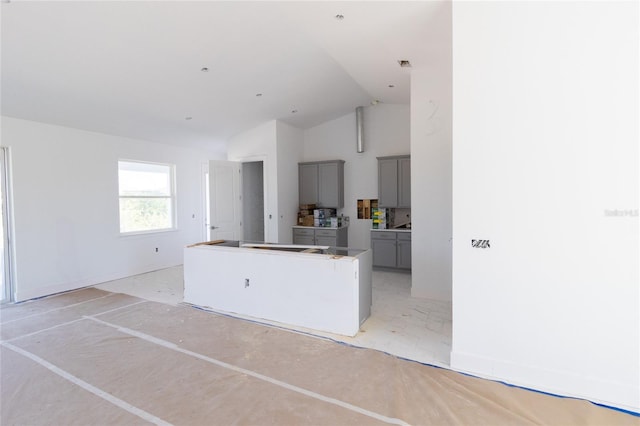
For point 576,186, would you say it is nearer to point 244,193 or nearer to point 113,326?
point 113,326

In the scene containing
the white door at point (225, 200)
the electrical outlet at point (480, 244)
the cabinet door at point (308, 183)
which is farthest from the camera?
the cabinet door at point (308, 183)

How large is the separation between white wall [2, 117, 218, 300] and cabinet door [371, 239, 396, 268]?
425 cm

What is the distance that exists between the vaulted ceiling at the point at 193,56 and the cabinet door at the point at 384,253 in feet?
8.81

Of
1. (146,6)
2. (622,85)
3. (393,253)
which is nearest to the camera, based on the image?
(622,85)

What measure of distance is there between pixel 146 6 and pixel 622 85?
3753mm

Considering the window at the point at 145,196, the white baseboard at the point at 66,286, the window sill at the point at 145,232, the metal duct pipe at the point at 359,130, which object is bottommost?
the white baseboard at the point at 66,286

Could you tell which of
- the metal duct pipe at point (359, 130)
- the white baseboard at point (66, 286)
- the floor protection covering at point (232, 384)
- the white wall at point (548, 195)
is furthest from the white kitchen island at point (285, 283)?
the metal duct pipe at point (359, 130)

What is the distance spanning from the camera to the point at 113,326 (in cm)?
363

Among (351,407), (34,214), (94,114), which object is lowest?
(351,407)

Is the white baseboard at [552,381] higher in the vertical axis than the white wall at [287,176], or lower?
lower

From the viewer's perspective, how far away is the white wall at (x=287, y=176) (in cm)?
648

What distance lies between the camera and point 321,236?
6.64 metres

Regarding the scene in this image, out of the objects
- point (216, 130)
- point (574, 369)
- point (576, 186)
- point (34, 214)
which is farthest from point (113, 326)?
point (576, 186)

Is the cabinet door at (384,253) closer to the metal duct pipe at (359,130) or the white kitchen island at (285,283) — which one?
the metal duct pipe at (359,130)
